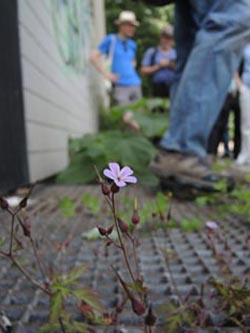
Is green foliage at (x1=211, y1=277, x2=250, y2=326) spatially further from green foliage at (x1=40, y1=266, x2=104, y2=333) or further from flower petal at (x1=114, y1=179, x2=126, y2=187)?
flower petal at (x1=114, y1=179, x2=126, y2=187)

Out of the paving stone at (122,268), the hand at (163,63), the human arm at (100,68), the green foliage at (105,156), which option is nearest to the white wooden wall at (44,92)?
the green foliage at (105,156)

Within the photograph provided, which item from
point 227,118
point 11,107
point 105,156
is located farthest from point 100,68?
point 11,107

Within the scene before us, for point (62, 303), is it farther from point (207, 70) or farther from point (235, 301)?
point (207, 70)

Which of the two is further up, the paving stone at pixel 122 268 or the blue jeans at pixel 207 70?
the blue jeans at pixel 207 70

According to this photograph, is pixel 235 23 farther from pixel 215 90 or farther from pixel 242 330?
pixel 242 330

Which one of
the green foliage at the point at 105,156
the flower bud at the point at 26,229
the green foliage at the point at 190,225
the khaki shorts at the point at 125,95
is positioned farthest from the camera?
the khaki shorts at the point at 125,95

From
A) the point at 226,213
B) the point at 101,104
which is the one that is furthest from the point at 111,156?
the point at 101,104

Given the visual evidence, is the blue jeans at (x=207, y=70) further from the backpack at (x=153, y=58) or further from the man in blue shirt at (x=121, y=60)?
the man in blue shirt at (x=121, y=60)
